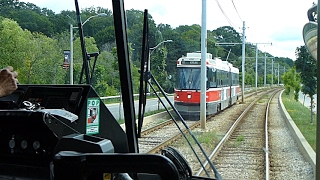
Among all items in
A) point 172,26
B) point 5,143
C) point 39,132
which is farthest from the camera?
point 172,26

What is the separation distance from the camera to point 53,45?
8.86 ft

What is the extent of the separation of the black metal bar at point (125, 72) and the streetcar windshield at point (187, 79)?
75 cm

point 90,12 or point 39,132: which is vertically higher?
point 90,12

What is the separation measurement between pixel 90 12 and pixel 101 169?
5.29 feet

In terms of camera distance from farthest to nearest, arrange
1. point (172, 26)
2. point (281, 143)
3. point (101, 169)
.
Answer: point (281, 143) < point (172, 26) < point (101, 169)

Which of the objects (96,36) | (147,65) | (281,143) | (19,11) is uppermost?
(19,11)

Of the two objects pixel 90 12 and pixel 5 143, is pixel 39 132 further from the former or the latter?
pixel 90 12

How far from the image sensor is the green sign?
237 centimetres

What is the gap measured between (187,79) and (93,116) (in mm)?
1579

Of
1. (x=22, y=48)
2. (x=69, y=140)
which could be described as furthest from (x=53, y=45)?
(x=69, y=140)

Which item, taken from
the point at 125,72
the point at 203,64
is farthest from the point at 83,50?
the point at 203,64

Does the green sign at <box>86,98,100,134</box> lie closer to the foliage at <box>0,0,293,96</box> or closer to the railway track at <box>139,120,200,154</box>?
the foliage at <box>0,0,293,96</box>

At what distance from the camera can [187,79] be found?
12.5 ft

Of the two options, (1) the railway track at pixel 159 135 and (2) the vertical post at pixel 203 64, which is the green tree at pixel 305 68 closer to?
(2) the vertical post at pixel 203 64
